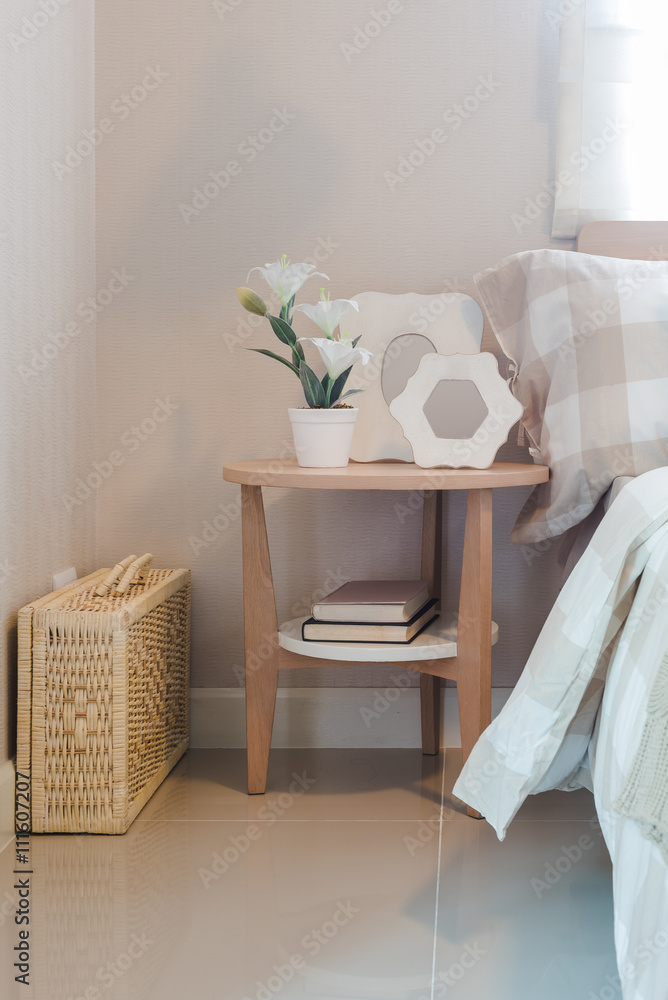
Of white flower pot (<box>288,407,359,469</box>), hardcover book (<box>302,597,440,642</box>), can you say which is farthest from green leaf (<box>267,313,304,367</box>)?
hardcover book (<box>302,597,440,642</box>)

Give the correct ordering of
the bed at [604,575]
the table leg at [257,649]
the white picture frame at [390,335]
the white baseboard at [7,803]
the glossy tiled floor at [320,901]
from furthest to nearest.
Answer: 1. the white picture frame at [390,335]
2. the table leg at [257,649]
3. the white baseboard at [7,803]
4. the glossy tiled floor at [320,901]
5. the bed at [604,575]

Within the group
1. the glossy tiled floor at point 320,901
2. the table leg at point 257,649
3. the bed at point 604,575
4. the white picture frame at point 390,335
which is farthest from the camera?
the white picture frame at point 390,335

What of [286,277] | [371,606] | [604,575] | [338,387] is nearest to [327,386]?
[338,387]

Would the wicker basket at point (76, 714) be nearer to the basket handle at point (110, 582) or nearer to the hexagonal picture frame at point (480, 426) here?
the basket handle at point (110, 582)

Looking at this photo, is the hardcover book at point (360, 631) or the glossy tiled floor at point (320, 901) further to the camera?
the hardcover book at point (360, 631)

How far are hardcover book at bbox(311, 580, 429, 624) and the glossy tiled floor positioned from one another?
33cm

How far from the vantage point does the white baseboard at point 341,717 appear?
5.80ft

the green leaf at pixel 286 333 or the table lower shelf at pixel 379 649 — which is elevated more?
the green leaf at pixel 286 333

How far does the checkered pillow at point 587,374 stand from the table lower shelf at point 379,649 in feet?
0.81

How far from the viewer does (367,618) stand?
4.79 ft

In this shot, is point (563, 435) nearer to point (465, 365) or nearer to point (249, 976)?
point (465, 365)

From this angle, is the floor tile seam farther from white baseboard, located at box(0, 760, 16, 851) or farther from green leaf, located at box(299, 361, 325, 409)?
green leaf, located at box(299, 361, 325, 409)

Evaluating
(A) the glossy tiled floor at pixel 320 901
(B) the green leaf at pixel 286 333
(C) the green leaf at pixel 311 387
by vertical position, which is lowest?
(A) the glossy tiled floor at pixel 320 901

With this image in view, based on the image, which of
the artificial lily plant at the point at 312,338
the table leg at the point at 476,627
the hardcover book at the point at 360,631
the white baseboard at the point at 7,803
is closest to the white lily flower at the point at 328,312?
the artificial lily plant at the point at 312,338
